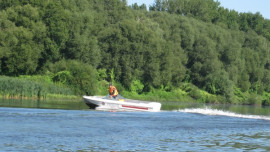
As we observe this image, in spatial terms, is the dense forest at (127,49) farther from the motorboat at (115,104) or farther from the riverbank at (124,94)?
the motorboat at (115,104)

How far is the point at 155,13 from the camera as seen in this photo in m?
100

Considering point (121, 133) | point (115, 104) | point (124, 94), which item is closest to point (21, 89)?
point (115, 104)

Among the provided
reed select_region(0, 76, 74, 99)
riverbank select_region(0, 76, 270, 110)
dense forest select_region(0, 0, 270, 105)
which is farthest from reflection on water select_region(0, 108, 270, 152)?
dense forest select_region(0, 0, 270, 105)

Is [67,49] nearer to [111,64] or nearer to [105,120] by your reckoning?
[111,64]

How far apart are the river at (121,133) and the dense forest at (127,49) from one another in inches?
1088

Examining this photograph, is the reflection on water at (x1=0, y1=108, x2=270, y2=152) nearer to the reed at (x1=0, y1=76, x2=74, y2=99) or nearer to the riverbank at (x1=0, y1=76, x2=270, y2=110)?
the reed at (x1=0, y1=76, x2=74, y2=99)

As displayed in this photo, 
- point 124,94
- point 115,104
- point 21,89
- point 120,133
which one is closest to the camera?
point 120,133

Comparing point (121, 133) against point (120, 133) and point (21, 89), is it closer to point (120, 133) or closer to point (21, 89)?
point (120, 133)

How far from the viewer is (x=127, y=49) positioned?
251 ft

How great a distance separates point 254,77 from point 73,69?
2113 inches

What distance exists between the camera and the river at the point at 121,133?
73.0 feet

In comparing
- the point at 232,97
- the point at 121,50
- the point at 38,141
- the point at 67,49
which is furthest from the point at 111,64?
the point at 38,141

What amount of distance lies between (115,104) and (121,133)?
14930mm

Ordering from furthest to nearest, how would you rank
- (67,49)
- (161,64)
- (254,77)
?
(254,77) < (161,64) < (67,49)
